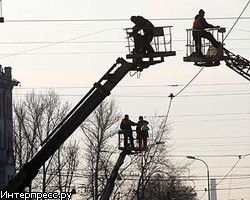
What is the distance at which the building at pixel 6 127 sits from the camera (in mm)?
77125

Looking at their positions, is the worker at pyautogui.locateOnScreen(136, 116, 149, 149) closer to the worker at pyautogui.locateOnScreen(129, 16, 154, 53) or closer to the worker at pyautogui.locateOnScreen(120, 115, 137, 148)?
the worker at pyautogui.locateOnScreen(120, 115, 137, 148)

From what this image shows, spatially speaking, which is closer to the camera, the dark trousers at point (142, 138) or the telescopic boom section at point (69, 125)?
the telescopic boom section at point (69, 125)

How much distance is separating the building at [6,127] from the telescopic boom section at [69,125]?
5208 centimetres

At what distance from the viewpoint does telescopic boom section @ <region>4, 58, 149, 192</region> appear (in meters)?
24.7

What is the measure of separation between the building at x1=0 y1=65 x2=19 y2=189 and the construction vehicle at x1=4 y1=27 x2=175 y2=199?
51990mm

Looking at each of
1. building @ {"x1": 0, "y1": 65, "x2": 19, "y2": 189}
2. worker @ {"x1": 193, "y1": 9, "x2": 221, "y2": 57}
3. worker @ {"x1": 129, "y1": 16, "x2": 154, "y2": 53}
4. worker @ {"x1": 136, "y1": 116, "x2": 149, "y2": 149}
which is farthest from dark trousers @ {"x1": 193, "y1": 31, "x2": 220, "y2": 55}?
building @ {"x1": 0, "y1": 65, "x2": 19, "y2": 189}

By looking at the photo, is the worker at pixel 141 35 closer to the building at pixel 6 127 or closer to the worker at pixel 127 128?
the worker at pixel 127 128

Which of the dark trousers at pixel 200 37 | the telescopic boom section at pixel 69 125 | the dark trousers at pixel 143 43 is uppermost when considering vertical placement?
the dark trousers at pixel 200 37

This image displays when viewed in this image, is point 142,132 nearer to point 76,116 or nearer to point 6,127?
point 76,116

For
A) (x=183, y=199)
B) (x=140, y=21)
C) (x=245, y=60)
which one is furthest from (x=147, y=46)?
(x=183, y=199)

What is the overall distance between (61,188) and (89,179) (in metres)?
3.60

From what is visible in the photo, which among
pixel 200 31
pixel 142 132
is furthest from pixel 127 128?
pixel 200 31

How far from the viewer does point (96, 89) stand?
25.3m

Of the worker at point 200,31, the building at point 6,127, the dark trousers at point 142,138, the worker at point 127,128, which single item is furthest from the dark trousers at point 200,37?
the building at point 6,127
